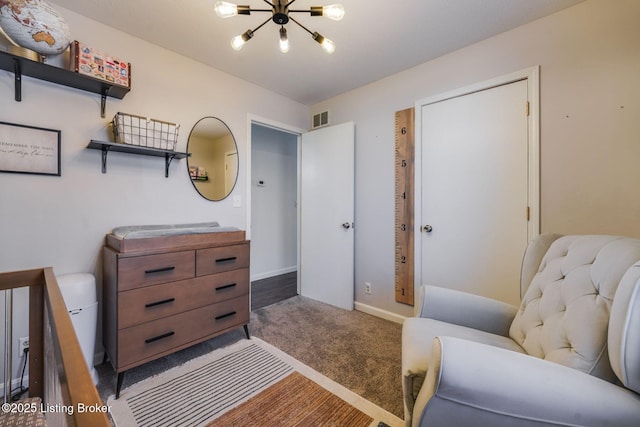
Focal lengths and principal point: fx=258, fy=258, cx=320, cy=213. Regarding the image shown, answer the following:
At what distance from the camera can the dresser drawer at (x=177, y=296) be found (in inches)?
60.5

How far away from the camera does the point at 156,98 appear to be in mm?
2051

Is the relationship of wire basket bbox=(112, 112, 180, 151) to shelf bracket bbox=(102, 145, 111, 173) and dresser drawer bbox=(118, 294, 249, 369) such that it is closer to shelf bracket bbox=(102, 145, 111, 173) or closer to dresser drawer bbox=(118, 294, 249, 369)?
shelf bracket bbox=(102, 145, 111, 173)

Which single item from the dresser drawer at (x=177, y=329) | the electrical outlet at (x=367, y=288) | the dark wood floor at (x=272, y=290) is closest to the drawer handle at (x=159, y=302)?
the dresser drawer at (x=177, y=329)

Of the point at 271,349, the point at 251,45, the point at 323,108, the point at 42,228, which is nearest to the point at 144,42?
the point at 251,45

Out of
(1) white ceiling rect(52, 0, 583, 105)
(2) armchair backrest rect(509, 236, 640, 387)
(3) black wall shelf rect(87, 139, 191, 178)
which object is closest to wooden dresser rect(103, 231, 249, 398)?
(3) black wall shelf rect(87, 139, 191, 178)

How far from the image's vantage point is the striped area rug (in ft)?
4.42

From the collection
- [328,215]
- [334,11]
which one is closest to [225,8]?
[334,11]

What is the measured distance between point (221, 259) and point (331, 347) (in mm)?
1108

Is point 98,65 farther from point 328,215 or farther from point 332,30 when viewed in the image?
point 328,215

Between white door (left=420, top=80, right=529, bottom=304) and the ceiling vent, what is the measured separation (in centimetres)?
120

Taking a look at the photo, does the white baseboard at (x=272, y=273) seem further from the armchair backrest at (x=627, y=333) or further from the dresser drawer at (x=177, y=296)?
the armchair backrest at (x=627, y=333)

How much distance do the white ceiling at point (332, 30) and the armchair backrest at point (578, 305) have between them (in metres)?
1.57

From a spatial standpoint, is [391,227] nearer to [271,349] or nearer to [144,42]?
[271,349]

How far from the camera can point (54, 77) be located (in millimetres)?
1600
